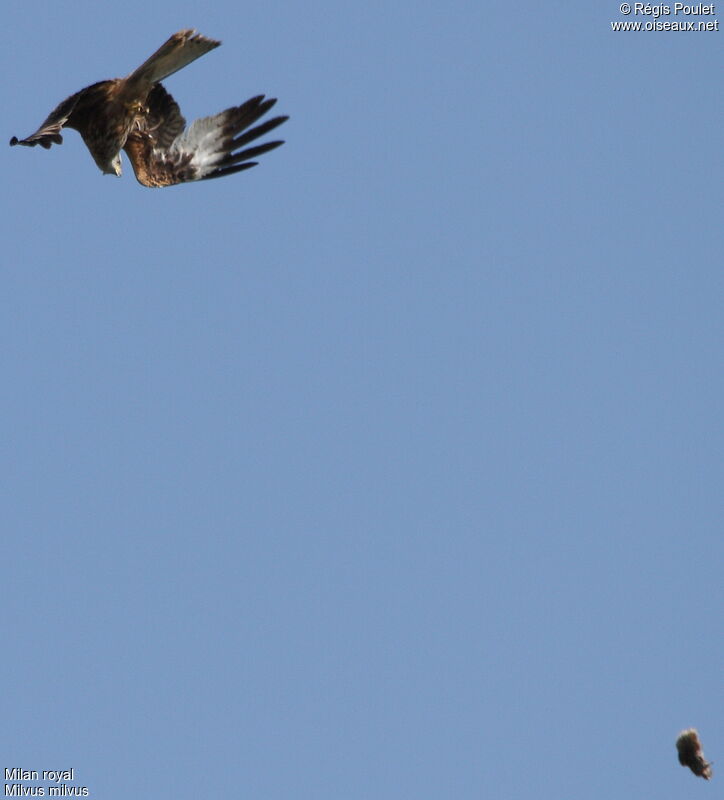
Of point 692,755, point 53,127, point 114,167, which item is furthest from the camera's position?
point 114,167

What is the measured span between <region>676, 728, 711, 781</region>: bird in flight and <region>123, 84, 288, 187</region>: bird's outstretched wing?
7511 millimetres

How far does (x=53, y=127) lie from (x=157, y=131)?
2.20 m

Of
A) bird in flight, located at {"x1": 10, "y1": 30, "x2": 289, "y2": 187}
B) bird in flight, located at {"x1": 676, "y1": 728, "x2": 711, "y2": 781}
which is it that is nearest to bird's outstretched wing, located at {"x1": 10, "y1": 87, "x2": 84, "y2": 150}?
bird in flight, located at {"x1": 10, "y1": 30, "x2": 289, "y2": 187}

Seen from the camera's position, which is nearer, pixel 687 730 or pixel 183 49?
pixel 687 730

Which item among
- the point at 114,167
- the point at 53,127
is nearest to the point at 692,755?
the point at 53,127

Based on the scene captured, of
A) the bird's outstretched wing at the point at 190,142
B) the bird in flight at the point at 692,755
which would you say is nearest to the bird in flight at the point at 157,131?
the bird's outstretched wing at the point at 190,142

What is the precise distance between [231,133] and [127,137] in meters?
1.05

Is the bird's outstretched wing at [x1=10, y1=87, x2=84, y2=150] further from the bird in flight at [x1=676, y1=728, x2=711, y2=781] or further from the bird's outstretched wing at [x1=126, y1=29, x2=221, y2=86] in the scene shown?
the bird in flight at [x1=676, y1=728, x2=711, y2=781]

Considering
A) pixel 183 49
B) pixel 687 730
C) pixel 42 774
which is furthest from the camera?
pixel 42 774

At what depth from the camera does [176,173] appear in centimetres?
1374

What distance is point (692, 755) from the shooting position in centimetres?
856

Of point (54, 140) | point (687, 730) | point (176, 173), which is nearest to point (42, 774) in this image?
point (176, 173)

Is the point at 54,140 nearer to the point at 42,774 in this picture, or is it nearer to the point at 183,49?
the point at 183,49

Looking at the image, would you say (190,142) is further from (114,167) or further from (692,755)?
(692,755)
